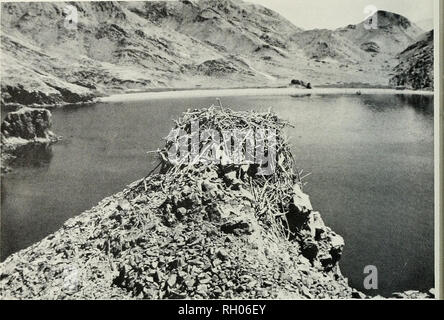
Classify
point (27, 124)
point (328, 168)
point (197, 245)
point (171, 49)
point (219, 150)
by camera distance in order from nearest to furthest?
point (197, 245), point (219, 150), point (328, 168), point (27, 124), point (171, 49)

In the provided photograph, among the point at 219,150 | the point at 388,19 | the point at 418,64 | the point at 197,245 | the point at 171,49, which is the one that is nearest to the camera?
the point at 197,245

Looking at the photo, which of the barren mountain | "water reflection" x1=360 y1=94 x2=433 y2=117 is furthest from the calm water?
the barren mountain

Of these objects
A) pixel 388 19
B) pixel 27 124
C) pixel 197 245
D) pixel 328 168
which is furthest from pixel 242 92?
pixel 27 124

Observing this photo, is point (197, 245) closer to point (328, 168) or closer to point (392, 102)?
point (328, 168)

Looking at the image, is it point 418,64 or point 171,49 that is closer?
point 418,64

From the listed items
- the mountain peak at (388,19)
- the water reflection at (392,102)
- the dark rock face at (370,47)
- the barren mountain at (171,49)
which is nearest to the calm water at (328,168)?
the water reflection at (392,102)

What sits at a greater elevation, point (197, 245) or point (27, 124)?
point (27, 124)

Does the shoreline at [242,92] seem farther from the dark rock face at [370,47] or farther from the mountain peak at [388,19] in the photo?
the mountain peak at [388,19]
